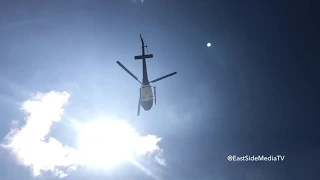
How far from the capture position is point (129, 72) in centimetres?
7325

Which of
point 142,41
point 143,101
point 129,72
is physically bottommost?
point 143,101

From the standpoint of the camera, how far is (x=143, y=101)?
7725cm

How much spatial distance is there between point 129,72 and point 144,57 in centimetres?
608

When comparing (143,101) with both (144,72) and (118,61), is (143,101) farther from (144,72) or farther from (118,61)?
(118,61)

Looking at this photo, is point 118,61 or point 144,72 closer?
point 118,61

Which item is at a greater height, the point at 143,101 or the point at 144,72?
the point at 144,72

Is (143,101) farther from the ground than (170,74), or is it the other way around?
(170,74)

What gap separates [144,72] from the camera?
252 feet

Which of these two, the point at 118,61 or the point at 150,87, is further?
the point at 150,87

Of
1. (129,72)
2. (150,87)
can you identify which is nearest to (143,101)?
(150,87)

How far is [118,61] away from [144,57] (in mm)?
7521

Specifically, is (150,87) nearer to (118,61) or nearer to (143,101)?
(143,101)

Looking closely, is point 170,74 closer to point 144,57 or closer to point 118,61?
point 144,57

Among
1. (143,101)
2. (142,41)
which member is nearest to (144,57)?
(142,41)
